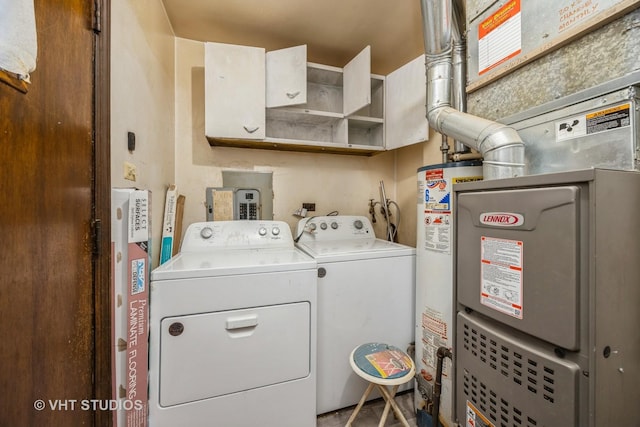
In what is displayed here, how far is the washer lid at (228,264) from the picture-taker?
1.17m

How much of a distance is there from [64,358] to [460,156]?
190 centimetres

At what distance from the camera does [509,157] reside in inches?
35.4

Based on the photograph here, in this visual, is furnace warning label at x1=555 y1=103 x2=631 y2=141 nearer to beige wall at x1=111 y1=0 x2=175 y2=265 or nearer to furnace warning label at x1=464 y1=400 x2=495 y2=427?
furnace warning label at x1=464 y1=400 x2=495 y2=427

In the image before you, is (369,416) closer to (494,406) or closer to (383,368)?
(383,368)

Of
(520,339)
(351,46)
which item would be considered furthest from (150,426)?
(351,46)

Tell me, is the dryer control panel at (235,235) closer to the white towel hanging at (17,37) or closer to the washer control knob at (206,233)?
the washer control knob at (206,233)

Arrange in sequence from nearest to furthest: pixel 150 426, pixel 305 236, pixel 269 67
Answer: pixel 150 426
pixel 269 67
pixel 305 236

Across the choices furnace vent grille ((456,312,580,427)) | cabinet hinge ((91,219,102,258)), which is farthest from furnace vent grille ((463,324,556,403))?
cabinet hinge ((91,219,102,258))

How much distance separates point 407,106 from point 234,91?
50.2 inches

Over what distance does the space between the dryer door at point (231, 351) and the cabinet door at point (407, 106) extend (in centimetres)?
142

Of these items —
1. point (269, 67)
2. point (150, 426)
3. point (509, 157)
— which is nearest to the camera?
point (509, 157)

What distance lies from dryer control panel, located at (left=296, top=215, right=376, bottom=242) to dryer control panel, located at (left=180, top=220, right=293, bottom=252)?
0.19m

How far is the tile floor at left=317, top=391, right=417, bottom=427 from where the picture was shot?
58.2 inches

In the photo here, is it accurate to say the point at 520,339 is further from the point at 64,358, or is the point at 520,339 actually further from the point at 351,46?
the point at 351,46
